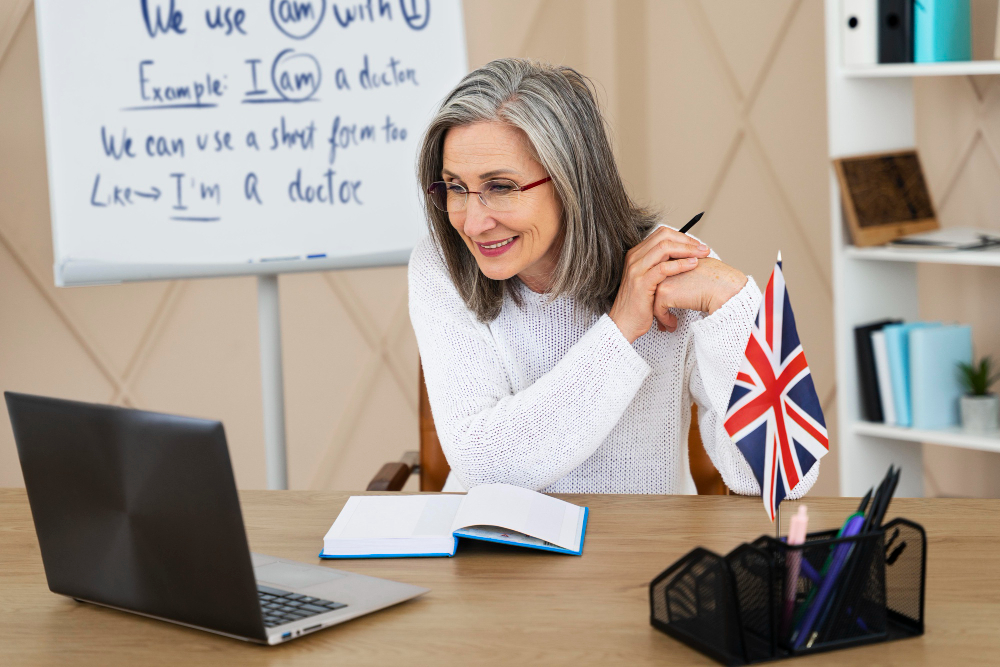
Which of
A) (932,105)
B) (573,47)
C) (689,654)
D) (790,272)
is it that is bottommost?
(689,654)

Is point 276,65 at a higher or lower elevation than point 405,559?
higher

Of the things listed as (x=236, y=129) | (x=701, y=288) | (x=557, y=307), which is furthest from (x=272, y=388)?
(x=701, y=288)

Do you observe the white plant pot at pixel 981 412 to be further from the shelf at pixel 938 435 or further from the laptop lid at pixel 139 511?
the laptop lid at pixel 139 511

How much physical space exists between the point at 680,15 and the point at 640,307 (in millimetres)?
1476

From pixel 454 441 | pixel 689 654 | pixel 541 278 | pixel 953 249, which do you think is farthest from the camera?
pixel 953 249

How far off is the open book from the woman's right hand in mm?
249

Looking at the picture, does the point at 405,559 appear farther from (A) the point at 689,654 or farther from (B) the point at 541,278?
(B) the point at 541,278

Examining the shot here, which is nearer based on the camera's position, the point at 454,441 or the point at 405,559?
the point at 405,559

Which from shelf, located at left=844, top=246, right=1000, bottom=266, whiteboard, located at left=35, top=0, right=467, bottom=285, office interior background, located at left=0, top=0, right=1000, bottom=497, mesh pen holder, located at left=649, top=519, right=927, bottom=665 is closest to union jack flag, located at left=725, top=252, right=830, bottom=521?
mesh pen holder, located at left=649, top=519, right=927, bottom=665

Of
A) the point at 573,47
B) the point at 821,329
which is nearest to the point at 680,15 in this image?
the point at 573,47

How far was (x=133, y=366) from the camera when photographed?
230cm

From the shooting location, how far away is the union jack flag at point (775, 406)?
80 centimetres

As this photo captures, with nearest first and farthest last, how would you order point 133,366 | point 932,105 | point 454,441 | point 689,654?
1. point 689,654
2. point 454,441
3. point 932,105
4. point 133,366

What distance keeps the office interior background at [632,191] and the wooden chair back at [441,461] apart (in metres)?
0.92
